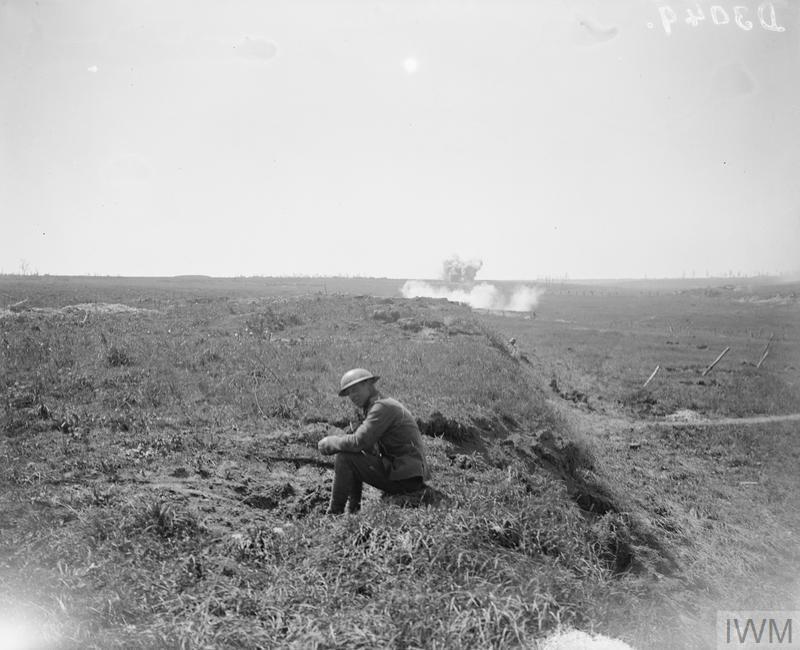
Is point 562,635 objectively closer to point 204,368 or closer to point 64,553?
point 64,553

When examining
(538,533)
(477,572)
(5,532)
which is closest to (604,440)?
(538,533)

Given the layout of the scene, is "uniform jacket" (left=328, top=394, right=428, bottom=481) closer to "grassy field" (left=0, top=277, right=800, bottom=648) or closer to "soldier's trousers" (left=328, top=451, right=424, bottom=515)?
"soldier's trousers" (left=328, top=451, right=424, bottom=515)

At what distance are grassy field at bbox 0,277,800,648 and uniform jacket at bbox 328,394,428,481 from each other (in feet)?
1.60

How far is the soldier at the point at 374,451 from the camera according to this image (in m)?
5.14

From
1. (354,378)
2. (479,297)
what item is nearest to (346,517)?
(354,378)

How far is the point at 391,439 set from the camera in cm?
534

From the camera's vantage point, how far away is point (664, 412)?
50.5 feet

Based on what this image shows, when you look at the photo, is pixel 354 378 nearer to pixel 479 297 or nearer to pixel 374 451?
pixel 374 451

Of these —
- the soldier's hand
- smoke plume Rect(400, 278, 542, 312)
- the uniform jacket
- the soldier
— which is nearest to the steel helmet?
the soldier

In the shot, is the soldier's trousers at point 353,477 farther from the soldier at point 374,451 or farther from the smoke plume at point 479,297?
the smoke plume at point 479,297

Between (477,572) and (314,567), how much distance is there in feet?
4.03

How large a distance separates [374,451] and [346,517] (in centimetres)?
75

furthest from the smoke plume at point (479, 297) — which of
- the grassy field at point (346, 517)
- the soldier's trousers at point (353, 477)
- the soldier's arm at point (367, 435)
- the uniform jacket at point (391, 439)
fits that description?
the soldier's arm at point (367, 435)

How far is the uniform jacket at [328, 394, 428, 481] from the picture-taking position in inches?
201
